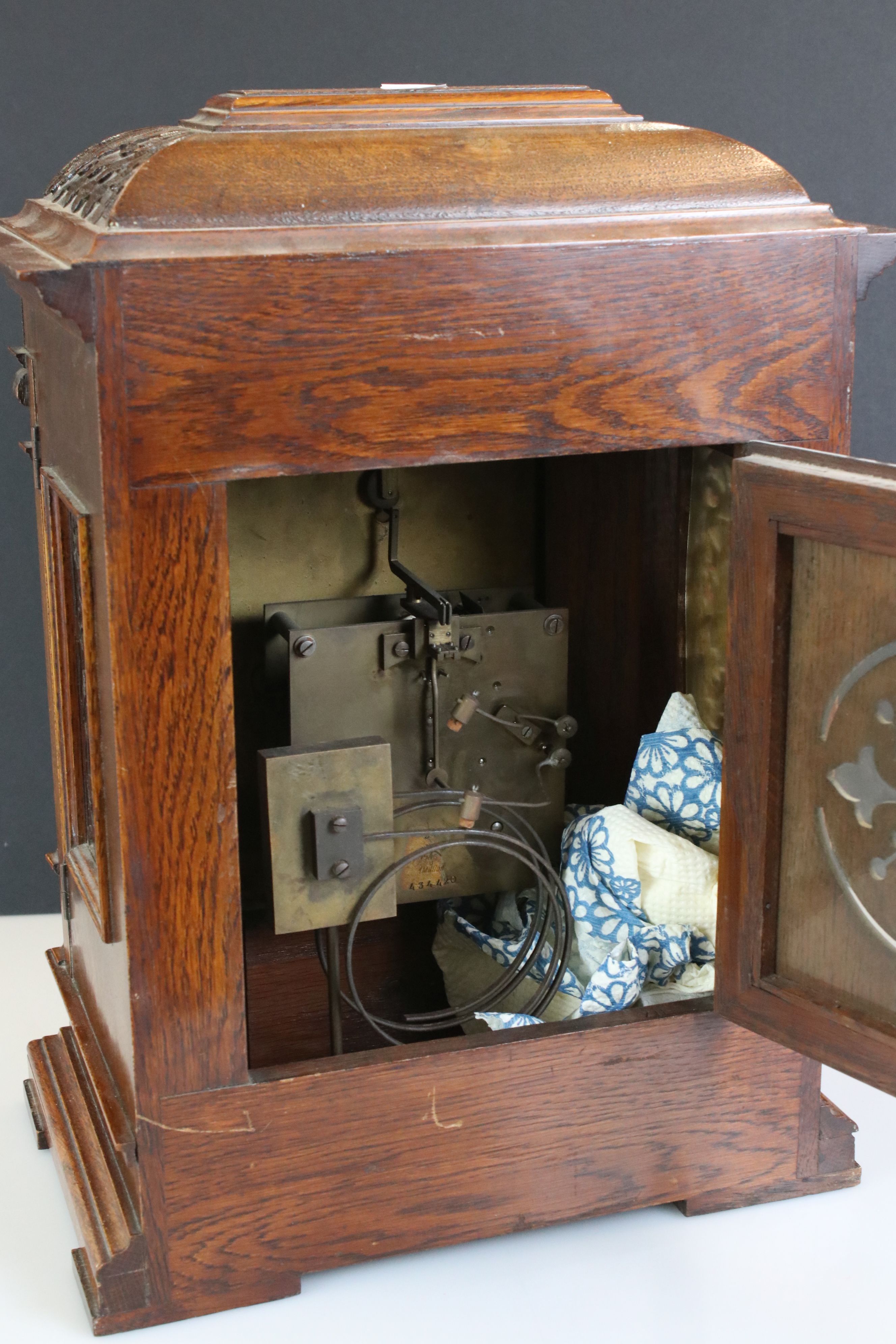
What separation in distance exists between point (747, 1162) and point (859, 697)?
0.60 m

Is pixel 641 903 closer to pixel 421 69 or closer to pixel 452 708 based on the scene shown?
pixel 452 708

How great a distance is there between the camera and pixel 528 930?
1.97 meters

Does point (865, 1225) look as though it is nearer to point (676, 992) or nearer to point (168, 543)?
point (676, 992)

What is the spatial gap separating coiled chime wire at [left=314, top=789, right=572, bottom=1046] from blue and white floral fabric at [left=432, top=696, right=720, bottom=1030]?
0.03 metres

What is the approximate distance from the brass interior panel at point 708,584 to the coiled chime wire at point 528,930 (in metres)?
→ 0.23

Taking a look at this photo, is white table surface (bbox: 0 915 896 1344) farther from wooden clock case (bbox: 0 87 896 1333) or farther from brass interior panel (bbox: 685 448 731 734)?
brass interior panel (bbox: 685 448 731 734)

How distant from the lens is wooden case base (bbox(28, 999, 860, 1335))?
1.60m

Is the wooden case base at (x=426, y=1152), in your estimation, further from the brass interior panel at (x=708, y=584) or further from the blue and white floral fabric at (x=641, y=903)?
the brass interior panel at (x=708, y=584)

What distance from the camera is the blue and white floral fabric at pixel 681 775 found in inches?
74.8

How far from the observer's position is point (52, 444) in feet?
5.82

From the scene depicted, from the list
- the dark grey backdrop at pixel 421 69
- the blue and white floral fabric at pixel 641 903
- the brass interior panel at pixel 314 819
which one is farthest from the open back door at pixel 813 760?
the dark grey backdrop at pixel 421 69

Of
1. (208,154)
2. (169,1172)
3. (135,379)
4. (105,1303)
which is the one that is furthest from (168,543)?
(105,1303)

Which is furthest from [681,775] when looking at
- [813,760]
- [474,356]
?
[474,356]

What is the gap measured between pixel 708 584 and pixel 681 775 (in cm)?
22
